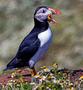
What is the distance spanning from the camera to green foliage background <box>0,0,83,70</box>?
1691 centimetres

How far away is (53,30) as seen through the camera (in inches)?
713

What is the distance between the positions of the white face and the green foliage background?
4104 mm

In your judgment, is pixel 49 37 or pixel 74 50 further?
pixel 74 50

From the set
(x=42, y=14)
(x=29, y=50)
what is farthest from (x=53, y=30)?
(x=29, y=50)

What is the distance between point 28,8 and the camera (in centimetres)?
1962

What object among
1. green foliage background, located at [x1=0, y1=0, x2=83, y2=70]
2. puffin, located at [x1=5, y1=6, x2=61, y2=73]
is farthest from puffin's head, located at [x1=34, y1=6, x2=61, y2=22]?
green foliage background, located at [x1=0, y1=0, x2=83, y2=70]

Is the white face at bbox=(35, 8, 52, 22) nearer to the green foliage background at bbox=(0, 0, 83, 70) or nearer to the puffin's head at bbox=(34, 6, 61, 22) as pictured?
the puffin's head at bbox=(34, 6, 61, 22)

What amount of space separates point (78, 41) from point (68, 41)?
257mm

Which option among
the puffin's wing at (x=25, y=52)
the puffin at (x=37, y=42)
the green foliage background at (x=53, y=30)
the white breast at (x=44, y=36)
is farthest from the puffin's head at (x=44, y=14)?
the green foliage background at (x=53, y=30)

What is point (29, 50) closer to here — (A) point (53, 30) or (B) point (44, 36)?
(B) point (44, 36)

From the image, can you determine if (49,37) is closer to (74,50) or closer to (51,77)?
(51,77)

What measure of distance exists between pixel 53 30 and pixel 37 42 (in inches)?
248

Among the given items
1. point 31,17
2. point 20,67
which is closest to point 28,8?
point 31,17

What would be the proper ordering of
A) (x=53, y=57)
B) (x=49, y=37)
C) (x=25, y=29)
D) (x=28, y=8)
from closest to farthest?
1. (x=49, y=37)
2. (x=53, y=57)
3. (x=25, y=29)
4. (x=28, y=8)
